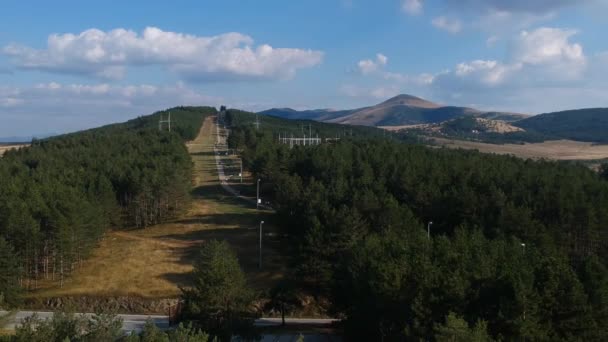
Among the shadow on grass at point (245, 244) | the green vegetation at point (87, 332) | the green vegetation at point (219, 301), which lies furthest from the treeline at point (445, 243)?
the green vegetation at point (87, 332)

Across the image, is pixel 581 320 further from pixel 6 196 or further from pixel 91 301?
pixel 6 196

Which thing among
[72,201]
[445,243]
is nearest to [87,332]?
[445,243]

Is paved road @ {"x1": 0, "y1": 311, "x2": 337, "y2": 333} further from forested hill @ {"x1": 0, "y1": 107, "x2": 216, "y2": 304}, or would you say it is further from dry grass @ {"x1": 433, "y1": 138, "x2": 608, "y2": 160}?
dry grass @ {"x1": 433, "y1": 138, "x2": 608, "y2": 160}

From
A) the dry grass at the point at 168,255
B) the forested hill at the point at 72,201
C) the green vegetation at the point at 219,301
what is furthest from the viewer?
the dry grass at the point at 168,255

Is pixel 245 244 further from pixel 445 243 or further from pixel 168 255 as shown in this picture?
pixel 445 243

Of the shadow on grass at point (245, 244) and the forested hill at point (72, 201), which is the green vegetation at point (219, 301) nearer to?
the shadow on grass at point (245, 244)

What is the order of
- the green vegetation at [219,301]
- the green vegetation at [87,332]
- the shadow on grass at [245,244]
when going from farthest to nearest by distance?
the shadow on grass at [245,244]
the green vegetation at [219,301]
the green vegetation at [87,332]

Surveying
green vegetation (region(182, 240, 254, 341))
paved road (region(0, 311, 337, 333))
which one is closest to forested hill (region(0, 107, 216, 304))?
paved road (region(0, 311, 337, 333))
